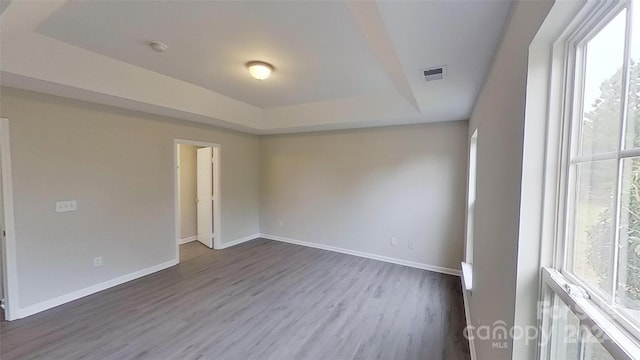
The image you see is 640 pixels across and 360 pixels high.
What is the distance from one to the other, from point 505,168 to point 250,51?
229cm

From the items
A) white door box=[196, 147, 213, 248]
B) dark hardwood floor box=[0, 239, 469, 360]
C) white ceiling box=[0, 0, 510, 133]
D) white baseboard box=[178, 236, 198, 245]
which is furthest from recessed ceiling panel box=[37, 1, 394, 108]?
white baseboard box=[178, 236, 198, 245]

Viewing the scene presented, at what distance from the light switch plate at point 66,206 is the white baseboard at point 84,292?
1000 millimetres

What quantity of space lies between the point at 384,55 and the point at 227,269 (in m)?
3.69

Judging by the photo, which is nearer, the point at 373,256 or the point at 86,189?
the point at 86,189

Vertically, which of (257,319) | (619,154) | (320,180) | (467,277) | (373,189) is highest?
(619,154)

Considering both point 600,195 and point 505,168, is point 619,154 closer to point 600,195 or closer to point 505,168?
point 600,195

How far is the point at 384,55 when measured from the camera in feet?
6.31

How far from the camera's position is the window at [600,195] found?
0.63 m

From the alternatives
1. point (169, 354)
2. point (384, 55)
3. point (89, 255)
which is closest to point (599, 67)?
point (384, 55)

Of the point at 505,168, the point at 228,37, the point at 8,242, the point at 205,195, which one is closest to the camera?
the point at 505,168

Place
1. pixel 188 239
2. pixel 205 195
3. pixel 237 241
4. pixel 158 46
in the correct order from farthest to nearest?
1. pixel 188 239
2. pixel 237 241
3. pixel 205 195
4. pixel 158 46

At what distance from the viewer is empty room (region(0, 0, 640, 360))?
0.85m

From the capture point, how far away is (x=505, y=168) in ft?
4.15

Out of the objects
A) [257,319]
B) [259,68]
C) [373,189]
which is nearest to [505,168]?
[259,68]
